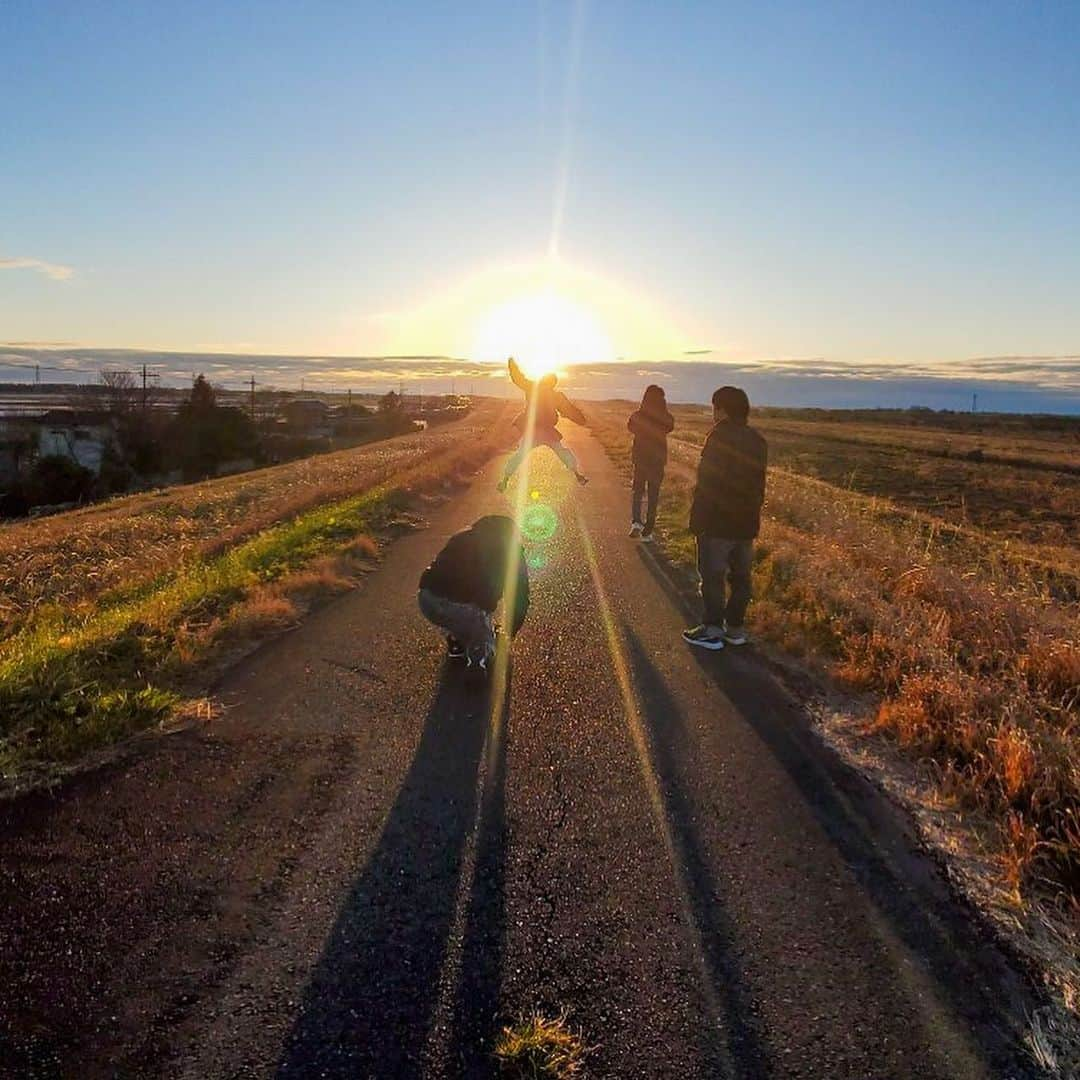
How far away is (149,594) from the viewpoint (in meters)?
10.4

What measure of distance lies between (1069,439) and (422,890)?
8886 cm

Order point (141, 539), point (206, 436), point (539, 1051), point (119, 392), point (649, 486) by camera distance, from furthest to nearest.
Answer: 1. point (119, 392)
2. point (206, 436)
3. point (141, 539)
4. point (649, 486)
5. point (539, 1051)

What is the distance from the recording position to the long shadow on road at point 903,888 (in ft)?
9.84

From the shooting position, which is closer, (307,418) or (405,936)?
(405,936)

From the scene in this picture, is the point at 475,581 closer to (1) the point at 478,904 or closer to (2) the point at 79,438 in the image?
(1) the point at 478,904

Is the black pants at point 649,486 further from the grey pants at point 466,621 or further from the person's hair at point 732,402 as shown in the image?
the grey pants at point 466,621

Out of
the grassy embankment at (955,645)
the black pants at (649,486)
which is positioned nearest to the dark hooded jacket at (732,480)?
the grassy embankment at (955,645)

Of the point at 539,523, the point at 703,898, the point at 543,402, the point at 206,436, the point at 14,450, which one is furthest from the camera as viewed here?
the point at 206,436

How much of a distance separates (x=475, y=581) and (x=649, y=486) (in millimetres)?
7124

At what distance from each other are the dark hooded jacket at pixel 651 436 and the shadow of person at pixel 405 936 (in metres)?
7.86

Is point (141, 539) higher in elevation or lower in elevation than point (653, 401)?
lower

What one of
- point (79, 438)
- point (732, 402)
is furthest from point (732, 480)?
point (79, 438)

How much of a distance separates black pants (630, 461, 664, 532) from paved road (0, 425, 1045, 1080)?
22.4 ft

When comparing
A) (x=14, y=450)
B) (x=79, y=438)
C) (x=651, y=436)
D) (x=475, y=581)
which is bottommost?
(x=14, y=450)
